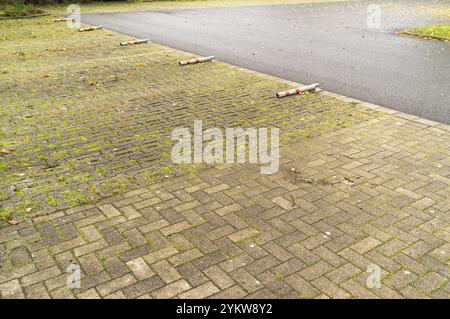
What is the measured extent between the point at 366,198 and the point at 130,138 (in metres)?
3.66

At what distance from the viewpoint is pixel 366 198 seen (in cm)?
509

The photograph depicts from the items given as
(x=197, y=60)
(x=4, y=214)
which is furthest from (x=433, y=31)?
(x=4, y=214)

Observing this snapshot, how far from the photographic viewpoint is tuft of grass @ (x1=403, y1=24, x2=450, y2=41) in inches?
559

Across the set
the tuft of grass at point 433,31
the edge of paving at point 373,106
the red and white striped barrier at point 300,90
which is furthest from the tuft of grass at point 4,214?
the tuft of grass at point 433,31

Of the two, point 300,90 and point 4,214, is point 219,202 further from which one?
point 300,90

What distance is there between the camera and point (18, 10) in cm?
2167

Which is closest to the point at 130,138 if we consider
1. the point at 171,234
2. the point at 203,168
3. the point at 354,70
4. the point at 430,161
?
the point at 203,168

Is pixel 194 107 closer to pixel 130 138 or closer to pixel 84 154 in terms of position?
pixel 130 138

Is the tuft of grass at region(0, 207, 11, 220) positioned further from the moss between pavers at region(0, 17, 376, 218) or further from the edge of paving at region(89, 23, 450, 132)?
the edge of paving at region(89, 23, 450, 132)

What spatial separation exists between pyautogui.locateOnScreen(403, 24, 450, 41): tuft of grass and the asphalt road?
62 cm

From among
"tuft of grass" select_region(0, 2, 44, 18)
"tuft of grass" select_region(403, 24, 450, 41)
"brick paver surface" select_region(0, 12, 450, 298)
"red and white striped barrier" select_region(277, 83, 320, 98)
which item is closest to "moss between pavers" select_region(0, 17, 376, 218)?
"brick paver surface" select_region(0, 12, 450, 298)

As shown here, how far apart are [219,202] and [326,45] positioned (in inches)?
389

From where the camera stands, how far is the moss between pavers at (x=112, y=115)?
5.61 meters

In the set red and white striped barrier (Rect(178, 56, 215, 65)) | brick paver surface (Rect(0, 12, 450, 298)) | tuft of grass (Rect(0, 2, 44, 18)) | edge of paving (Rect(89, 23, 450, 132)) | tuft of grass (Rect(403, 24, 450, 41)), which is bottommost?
brick paver surface (Rect(0, 12, 450, 298))
